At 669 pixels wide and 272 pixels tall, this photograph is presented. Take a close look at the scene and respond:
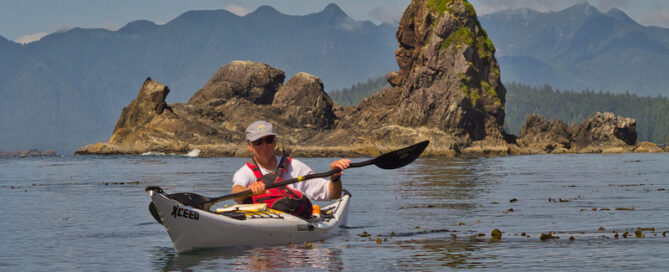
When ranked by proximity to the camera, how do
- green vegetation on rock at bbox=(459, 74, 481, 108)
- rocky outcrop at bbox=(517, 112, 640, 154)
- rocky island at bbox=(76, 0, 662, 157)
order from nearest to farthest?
rocky island at bbox=(76, 0, 662, 157), green vegetation on rock at bbox=(459, 74, 481, 108), rocky outcrop at bbox=(517, 112, 640, 154)

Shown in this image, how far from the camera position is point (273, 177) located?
16031 millimetres

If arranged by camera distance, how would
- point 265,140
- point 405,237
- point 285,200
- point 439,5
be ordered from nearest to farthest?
point 265,140
point 285,200
point 405,237
point 439,5

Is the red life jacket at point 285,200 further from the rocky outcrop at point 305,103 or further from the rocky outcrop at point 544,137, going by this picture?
the rocky outcrop at point 305,103

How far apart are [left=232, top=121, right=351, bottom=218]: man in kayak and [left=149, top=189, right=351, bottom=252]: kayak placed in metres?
0.33

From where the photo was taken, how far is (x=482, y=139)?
159 meters

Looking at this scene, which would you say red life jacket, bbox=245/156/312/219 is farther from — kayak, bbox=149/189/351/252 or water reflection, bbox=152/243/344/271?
water reflection, bbox=152/243/344/271

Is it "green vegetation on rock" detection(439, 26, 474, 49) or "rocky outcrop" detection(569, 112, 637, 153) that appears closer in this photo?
"green vegetation on rock" detection(439, 26, 474, 49)

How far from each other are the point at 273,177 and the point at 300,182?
114 cm

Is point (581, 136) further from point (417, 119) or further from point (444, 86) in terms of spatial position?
point (417, 119)

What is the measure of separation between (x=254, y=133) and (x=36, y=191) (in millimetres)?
31820

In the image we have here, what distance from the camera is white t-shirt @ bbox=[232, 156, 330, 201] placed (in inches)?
636

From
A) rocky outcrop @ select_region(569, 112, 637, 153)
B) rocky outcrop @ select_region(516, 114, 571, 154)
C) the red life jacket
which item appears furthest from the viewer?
rocky outcrop @ select_region(569, 112, 637, 153)

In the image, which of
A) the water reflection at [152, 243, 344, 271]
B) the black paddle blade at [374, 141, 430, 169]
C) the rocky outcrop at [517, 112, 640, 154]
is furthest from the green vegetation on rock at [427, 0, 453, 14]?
the water reflection at [152, 243, 344, 271]

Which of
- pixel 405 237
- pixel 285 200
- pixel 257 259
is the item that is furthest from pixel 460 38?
pixel 257 259
